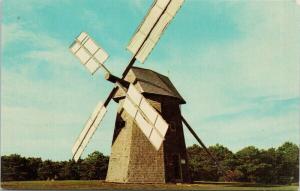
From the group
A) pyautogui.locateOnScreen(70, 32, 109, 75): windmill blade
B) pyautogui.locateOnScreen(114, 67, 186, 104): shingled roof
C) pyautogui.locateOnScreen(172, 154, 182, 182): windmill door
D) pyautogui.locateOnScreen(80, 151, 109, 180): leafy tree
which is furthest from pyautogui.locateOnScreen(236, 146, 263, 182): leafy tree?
pyautogui.locateOnScreen(70, 32, 109, 75): windmill blade

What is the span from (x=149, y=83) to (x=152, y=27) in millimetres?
2409

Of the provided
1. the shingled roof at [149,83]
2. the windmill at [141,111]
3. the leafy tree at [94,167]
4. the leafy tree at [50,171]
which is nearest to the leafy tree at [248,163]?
the windmill at [141,111]

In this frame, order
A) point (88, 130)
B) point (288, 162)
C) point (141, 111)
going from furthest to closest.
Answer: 1. point (88, 130)
2. point (288, 162)
3. point (141, 111)

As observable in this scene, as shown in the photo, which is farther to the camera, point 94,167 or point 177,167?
point 94,167

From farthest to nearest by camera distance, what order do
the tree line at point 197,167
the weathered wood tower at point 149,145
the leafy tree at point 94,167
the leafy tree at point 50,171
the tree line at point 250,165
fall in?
1. the leafy tree at point 94,167
2. the leafy tree at point 50,171
3. the tree line at point 197,167
4. the weathered wood tower at point 149,145
5. the tree line at point 250,165

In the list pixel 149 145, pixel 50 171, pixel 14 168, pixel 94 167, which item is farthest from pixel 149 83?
pixel 14 168

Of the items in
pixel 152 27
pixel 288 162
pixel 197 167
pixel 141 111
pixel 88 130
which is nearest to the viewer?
pixel 141 111

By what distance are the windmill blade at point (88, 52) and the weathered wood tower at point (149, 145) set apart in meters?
1.24

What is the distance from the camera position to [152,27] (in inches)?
557

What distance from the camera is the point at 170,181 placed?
14883 millimetres

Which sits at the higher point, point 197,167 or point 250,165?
point 197,167

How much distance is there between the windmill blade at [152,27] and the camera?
13766mm

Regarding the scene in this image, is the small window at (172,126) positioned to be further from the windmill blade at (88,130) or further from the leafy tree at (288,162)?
the leafy tree at (288,162)

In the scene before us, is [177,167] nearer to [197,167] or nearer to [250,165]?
[250,165]
